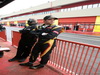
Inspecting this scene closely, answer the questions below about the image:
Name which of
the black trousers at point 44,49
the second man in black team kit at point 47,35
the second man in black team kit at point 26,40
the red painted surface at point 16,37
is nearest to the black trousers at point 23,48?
the second man in black team kit at point 26,40

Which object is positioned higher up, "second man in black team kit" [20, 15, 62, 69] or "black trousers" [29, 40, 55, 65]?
"second man in black team kit" [20, 15, 62, 69]

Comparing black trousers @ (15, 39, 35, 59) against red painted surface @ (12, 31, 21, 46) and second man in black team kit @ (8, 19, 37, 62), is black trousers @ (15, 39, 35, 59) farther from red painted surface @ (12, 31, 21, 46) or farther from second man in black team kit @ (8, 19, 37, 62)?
red painted surface @ (12, 31, 21, 46)

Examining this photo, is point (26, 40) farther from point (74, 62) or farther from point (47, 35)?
point (74, 62)

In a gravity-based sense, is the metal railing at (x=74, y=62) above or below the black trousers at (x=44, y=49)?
below

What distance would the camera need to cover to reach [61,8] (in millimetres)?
21281

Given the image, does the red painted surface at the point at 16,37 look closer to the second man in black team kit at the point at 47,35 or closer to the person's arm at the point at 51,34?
the second man in black team kit at the point at 47,35

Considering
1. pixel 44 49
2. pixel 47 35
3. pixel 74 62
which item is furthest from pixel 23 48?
pixel 74 62

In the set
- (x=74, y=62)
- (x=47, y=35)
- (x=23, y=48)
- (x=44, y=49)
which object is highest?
(x=47, y=35)

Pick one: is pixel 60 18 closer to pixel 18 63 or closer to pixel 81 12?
pixel 81 12

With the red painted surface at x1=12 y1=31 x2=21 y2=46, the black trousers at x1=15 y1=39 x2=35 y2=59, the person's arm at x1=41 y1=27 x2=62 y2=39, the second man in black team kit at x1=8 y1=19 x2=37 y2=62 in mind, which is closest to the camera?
the person's arm at x1=41 y1=27 x2=62 y2=39

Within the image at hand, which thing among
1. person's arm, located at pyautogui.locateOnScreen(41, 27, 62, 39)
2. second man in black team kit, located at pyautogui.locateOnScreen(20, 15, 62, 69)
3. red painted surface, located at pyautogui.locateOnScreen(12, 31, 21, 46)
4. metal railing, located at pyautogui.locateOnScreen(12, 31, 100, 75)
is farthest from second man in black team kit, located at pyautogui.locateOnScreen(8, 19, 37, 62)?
red painted surface, located at pyautogui.locateOnScreen(12, 31, 21, 46)

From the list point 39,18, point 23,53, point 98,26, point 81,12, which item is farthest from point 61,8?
point 23,53

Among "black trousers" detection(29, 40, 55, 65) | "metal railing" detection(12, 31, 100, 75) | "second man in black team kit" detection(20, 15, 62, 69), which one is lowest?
"metal railing" detection(12, 31, 100, 75)

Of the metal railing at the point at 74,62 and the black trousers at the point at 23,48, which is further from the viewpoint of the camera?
the black trousers at the point at 23,48
